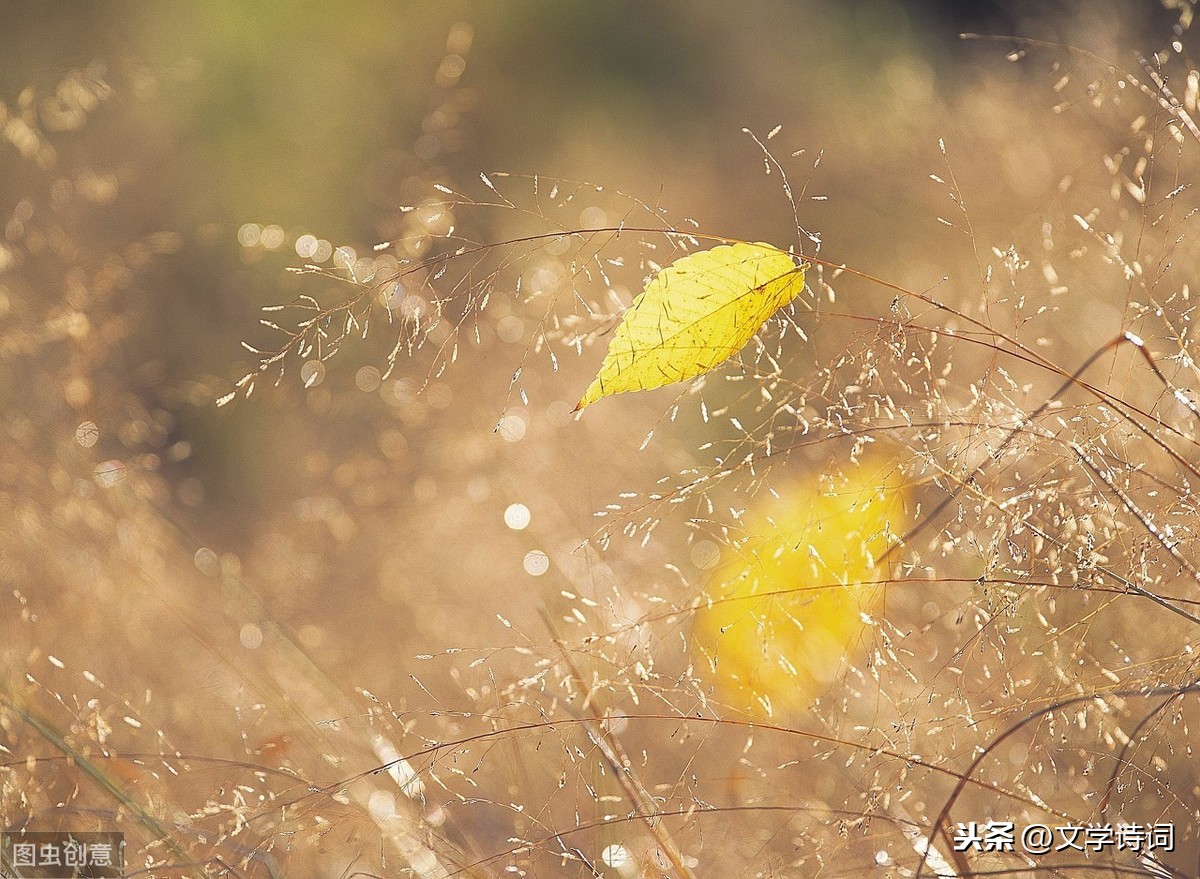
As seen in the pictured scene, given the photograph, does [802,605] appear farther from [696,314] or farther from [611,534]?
[696,314]

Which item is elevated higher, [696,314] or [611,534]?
[696,314]

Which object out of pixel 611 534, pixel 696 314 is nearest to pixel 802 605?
pixel 611 534

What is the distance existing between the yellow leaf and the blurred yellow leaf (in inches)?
6.4

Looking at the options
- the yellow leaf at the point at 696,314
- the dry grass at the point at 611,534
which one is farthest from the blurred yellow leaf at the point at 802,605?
the yellow leaf at the point at 696,314

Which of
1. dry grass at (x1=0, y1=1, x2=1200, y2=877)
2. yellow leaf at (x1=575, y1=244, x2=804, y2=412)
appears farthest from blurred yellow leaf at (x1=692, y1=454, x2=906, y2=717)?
yellow leaf at (x1=575, y1=244, x2=804, y2=412)

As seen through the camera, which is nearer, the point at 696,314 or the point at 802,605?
the point at 696,314

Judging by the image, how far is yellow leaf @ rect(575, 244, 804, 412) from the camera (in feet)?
1.79

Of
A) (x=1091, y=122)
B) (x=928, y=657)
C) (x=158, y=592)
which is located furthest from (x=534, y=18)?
(x=928, y=657)

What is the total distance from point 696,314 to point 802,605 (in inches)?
10.5

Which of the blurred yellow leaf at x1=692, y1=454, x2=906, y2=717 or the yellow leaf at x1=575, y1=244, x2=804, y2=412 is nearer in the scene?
the yellow leaf at x1=575, y1=244, x2=804, y2=412

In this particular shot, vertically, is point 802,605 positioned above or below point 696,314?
below

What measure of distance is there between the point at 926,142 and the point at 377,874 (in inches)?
55.0

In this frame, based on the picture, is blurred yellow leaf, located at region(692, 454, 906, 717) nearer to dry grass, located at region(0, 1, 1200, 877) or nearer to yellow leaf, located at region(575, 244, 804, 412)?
dry grass, located at region(0, 1, 1200, 877)

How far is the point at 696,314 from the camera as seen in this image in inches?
21.7
